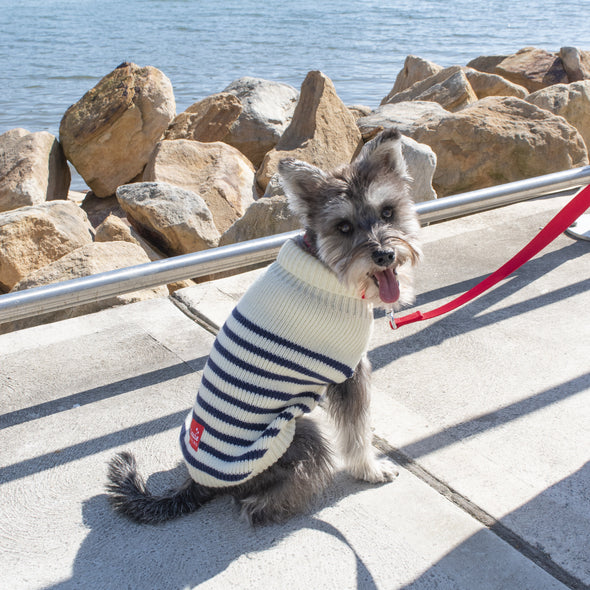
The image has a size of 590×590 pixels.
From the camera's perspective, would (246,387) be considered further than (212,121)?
No

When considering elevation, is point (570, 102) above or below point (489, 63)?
below

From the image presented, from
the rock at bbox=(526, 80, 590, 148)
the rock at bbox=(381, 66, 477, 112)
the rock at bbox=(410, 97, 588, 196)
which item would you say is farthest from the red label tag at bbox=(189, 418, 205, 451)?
the rock at bbox=(381, 66, 477, 112)

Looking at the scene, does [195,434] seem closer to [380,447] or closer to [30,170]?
[380,447]

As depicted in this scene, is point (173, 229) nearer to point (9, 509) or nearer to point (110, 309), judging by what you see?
point (110, 309)

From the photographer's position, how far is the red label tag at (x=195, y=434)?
2848 mm

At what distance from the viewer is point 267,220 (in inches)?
242

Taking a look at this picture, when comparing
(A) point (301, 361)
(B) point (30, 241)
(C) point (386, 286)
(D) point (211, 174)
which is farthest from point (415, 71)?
(A) point (301, 361)

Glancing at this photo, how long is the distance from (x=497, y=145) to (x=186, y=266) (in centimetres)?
488

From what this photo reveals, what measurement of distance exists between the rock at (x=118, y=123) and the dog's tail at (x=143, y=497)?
291 inches

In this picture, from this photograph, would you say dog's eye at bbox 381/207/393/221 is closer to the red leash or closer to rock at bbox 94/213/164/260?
the red leash

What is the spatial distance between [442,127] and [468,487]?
569cm

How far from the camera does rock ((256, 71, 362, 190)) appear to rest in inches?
311

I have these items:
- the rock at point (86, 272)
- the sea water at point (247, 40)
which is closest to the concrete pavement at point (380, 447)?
the rock at point (86, 272)

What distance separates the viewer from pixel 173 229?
21.2ft
